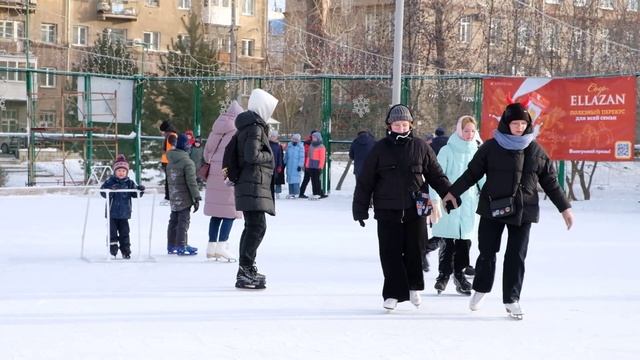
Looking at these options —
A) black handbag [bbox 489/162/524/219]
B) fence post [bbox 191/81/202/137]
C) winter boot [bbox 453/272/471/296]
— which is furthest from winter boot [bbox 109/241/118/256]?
fence post [bbox 191/81/202/137]

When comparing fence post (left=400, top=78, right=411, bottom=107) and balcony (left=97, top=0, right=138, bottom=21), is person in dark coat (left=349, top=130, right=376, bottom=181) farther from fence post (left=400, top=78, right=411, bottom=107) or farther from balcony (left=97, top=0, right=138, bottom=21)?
balcony (left=97, top=0, right=138, bottom=21)

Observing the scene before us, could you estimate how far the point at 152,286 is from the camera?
952 centimetres

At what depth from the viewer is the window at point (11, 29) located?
55844 millimetres

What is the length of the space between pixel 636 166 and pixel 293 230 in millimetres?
11749

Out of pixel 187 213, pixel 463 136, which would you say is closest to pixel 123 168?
pixel 187 213

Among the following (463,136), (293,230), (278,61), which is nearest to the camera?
(463,136)

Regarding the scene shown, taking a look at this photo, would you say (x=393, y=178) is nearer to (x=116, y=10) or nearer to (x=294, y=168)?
(x=294, y=168)

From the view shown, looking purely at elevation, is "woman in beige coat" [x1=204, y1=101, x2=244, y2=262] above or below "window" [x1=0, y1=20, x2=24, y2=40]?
below

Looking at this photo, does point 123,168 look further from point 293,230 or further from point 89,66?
point 89,66

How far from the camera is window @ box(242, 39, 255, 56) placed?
63219mm

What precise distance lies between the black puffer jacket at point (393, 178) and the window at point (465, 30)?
1046 inches

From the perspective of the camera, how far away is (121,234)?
1155cm

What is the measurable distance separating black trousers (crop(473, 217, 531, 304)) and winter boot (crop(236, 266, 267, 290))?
2.12 m

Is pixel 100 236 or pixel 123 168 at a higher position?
pixel 123 168
